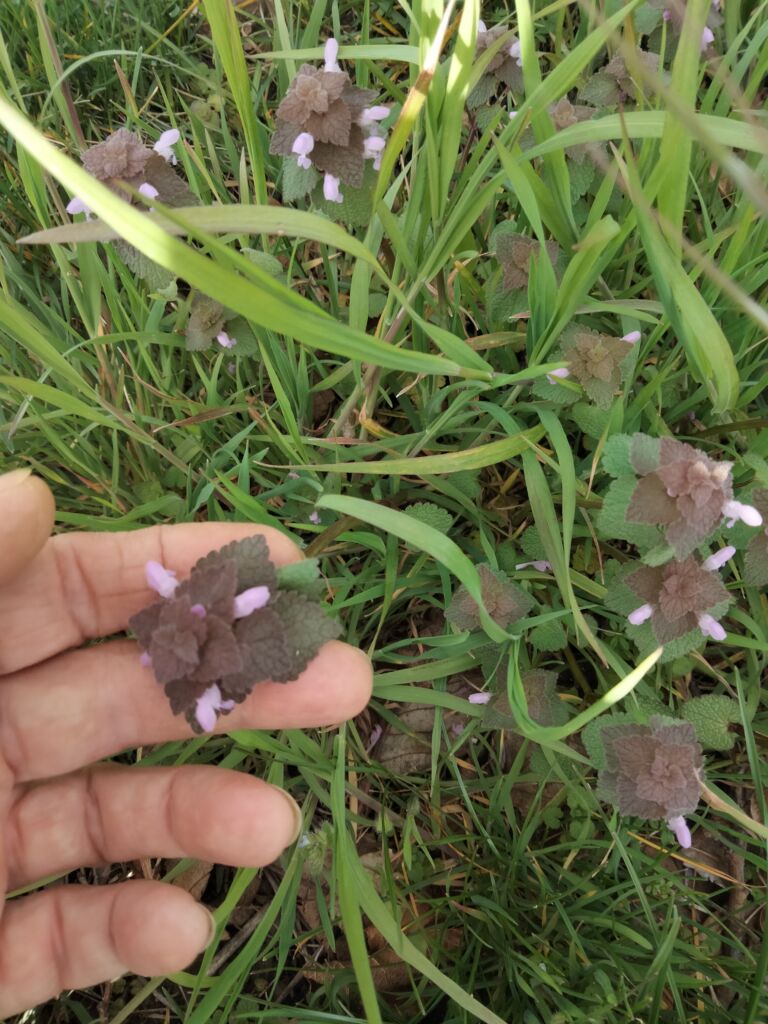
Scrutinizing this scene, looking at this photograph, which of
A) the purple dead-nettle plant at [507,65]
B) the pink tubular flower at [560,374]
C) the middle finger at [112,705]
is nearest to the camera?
the middle finger at [112,705]

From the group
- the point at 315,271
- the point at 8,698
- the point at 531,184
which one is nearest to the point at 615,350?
the point at 531,184

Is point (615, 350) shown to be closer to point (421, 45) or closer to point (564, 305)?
point (564, 305)

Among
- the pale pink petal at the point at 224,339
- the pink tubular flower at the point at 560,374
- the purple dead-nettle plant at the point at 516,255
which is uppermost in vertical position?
the purple dead-nettle plant at the point at 516,255

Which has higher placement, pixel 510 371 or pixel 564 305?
pixel 564 305

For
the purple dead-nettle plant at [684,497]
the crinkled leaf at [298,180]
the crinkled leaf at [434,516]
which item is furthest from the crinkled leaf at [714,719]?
the crinkled leaf at [298,180]

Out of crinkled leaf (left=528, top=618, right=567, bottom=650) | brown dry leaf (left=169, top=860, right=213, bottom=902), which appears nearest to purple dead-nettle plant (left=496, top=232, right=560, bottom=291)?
crinkled leaf (left=528, top=618, right=567, bottom=650)

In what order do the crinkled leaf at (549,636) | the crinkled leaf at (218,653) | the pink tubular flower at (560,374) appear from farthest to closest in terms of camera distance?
the crinkled leaf at (549,636)
the pink tubular flower at (560,374)
the crinkled leaf at (218,653)

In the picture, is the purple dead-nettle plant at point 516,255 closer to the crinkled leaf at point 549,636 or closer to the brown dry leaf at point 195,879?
the crinkled leaf at point 549,636

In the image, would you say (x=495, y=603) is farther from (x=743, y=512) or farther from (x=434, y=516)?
(x=743, y=512)
